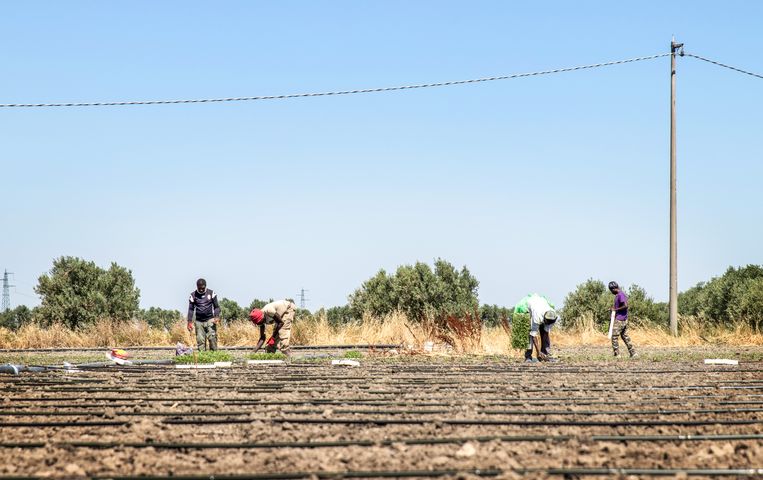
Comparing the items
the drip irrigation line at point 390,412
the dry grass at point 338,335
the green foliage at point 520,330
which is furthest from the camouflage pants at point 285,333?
the drip irrigation line at point 390,412

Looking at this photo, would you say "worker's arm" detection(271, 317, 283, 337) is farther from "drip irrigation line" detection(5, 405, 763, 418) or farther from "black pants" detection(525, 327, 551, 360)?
"drip irrigation line" detection(5, 405, 763, 418)

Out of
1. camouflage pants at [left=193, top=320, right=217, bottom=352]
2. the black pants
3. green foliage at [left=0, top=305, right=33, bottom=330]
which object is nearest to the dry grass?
camouflage pants at [left=193, top=320, right=217, bottom=352]

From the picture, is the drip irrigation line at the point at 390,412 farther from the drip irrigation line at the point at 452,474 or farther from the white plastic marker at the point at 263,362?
the white plastic marker at the point at 263,362

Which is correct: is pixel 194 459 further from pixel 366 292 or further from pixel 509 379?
pixel 366 292

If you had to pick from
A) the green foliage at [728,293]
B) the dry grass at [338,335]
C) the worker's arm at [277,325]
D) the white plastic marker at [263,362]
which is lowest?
the white plastic marker at [263,362]

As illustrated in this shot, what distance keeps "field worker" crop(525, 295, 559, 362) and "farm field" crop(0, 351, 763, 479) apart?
174 inches

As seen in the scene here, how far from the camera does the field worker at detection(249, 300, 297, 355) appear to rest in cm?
2036

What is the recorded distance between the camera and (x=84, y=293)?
40.0m

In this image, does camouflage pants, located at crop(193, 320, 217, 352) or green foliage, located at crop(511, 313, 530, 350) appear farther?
camouflage pants, located at crop(193, 320, 217, 352)

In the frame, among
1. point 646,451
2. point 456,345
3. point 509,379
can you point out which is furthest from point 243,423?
point 456,345

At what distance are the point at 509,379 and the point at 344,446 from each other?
6806 millimetres

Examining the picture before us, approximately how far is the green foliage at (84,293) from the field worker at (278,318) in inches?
788

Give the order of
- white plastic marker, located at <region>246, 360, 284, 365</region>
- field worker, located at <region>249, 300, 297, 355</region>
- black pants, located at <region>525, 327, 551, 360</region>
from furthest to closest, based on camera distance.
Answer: field worker, located at <region>249, 300, 297, 355</region> → black pants, located at <region>525, 327, 551, 360</region> → white plastic marker, located at <region>246, 360, 284, 365</region>

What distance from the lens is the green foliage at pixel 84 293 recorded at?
3941cm
